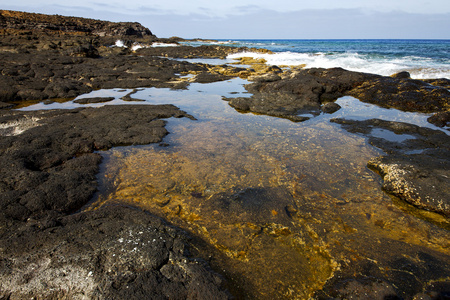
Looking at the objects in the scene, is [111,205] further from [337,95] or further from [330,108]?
[337,95]

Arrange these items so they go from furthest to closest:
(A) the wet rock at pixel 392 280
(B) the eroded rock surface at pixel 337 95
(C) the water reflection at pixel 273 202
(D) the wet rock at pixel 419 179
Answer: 1. (B) the eroded rock surface at pixel 337 95
2. (D) the wet rock at pixel 419 179
3. (C) the water reflection at pixel 273 202
4. (A) the wet rock at pixel 392 280

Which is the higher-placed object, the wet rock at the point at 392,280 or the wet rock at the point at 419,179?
the wet rock at the point at 419,179

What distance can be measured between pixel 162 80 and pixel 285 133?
392 inches

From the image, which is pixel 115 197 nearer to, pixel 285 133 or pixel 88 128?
pixel 88 128

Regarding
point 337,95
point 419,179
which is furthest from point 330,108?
point 419,179

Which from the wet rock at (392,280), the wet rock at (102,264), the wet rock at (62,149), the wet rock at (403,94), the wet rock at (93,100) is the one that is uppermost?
the wet rock at (403,94)

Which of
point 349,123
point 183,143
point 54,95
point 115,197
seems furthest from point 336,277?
point 54,95

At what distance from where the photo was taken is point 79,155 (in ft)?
Answer: 16.0

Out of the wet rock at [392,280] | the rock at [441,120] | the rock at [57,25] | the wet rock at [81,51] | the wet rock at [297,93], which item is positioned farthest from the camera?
the rock at [57,25]

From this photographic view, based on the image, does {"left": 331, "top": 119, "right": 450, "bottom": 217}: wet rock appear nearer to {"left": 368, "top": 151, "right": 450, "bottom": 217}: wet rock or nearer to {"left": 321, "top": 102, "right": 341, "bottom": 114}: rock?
{"left": 368, "top": 151, "right": 450, "bottom": 217}: wet rock

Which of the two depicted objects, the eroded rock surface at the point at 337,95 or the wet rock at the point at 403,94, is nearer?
the eroded rock surface at the point at 337,95

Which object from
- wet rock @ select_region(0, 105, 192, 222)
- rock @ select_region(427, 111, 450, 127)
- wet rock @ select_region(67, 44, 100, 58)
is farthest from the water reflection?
wet rock @ select_region(67, 44, 100, 58)

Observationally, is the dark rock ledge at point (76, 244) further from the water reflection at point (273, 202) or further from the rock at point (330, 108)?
the rock at point (330, 108)

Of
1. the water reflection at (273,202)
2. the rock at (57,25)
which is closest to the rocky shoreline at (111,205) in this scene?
the water reflection at (273,202)
